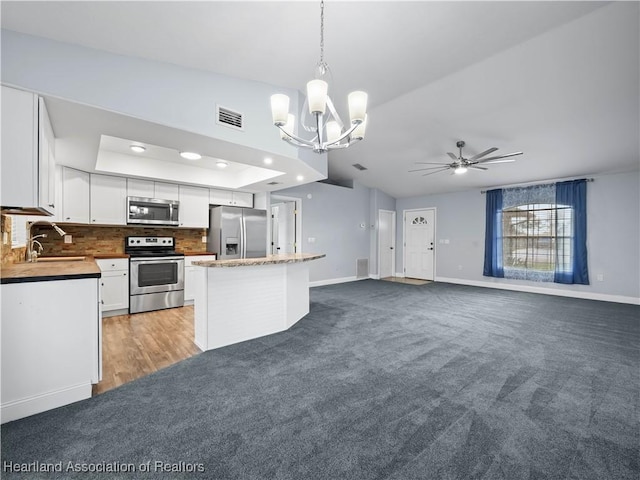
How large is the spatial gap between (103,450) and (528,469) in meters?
2.25

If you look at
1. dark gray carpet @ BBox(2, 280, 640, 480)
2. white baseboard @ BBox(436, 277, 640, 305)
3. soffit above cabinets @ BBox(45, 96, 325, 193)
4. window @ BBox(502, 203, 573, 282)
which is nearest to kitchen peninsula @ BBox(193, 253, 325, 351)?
dark gray carpet @ BBox(2, 280, 640, 480)

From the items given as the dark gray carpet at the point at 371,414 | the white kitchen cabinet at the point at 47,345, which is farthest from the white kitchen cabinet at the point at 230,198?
the white kitchen cabinet at the point at 47,345

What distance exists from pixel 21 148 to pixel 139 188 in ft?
9.28

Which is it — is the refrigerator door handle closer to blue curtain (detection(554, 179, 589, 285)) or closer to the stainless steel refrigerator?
the stainless steel refrigerator

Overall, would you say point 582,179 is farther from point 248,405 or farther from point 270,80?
point 248,405

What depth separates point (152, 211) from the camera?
4605mm

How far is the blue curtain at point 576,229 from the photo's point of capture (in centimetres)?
561

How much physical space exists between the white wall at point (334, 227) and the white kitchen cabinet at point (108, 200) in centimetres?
287

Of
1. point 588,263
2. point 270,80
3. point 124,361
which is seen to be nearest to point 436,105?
point 270,80

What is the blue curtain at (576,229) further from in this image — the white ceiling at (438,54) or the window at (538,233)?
the white ceiling at (438,54)

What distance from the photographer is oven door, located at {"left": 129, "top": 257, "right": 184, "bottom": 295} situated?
4.34m

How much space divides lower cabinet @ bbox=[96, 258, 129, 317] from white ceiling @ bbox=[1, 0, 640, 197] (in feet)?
10.1

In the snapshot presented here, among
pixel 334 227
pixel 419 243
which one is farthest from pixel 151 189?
pixel 419 243

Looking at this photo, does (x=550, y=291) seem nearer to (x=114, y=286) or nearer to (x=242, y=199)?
(x=242, y=199)
